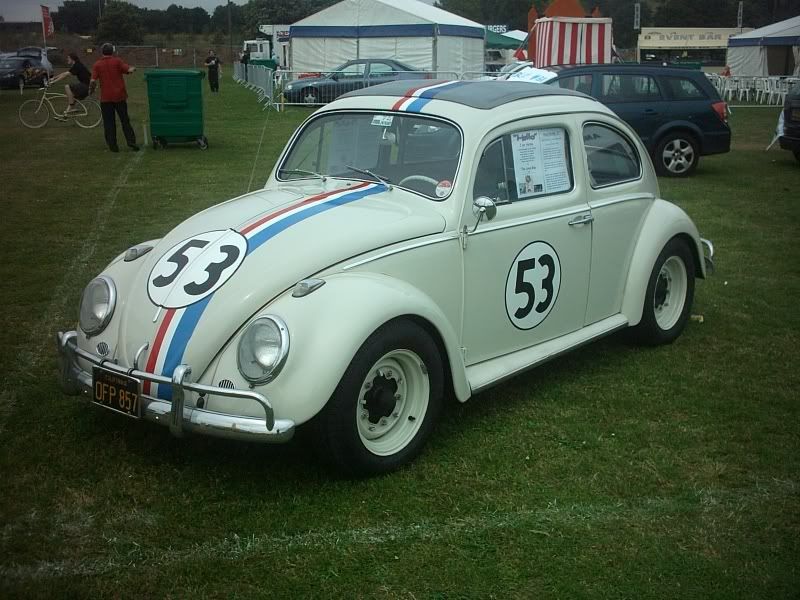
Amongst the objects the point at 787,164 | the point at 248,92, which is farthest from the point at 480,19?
the point at 787,164

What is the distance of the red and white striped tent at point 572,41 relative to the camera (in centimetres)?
1864

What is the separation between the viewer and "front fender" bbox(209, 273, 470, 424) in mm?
3586

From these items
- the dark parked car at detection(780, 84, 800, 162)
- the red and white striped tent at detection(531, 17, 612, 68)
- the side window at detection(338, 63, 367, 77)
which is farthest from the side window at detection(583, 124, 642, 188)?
the side window at detection(338, 63, 367, 77)

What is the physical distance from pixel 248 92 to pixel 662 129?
2355 cm

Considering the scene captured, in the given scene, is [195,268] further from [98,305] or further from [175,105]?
[175,105]

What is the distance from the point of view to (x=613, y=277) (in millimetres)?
5465

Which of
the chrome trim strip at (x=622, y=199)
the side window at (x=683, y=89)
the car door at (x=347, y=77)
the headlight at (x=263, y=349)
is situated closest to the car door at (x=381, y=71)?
the car door at (x=347, y=77)

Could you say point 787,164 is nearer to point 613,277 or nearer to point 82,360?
point 613,277

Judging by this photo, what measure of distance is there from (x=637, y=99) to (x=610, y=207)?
28.7 feet

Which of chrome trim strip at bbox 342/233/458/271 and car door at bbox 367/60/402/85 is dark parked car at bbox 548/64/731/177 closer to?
chrome trim strip at bbox 342/233/458/271

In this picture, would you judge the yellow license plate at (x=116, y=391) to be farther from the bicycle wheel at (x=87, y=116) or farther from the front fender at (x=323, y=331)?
the bicycle wheel at (x=87, y=116)

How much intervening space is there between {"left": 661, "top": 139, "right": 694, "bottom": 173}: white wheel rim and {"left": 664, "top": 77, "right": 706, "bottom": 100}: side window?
0.70 m

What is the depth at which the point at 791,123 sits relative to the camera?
14.8m

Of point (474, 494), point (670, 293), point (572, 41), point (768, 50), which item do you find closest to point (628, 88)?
point (572, 41)
